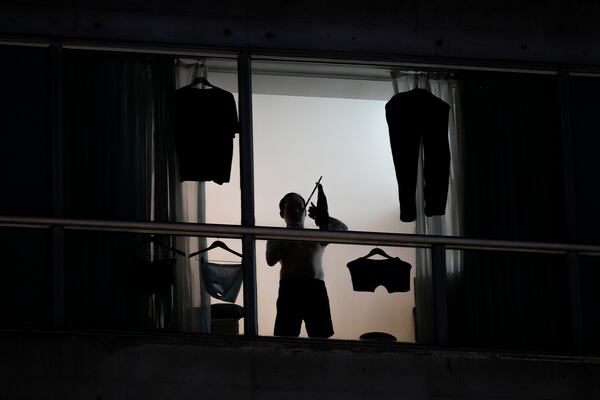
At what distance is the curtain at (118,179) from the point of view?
11469 millimetres

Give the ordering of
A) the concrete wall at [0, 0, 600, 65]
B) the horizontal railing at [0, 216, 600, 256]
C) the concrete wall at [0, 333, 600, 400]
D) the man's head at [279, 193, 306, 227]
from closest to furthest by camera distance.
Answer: the concrete wall at [0, 333, 600, 400] < the horizontal railing at [0, 216, 600, 256] < the man's head at [279, 193, 306, 227] < the concrete wall at [0, 0, 600, 65]

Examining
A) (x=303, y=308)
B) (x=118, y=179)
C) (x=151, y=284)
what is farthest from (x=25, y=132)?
(x=303, y=308)

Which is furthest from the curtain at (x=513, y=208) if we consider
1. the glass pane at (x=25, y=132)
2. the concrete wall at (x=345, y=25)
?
the glass pane at (x=25, y=132)

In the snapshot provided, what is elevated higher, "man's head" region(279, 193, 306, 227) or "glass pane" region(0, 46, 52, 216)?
"glass pane" region(0, 46, 52, 216)

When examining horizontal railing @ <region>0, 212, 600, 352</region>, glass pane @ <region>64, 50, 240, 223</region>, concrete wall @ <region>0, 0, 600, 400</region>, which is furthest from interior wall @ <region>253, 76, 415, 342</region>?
concrete wall @ <region>0, 0, 600, 400</region>

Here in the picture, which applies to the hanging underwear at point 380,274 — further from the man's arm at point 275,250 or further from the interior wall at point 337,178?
the man's arm at point 275,250

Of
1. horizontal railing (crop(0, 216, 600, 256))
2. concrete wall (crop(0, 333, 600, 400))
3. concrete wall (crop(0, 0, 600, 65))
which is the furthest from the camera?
concrete wall (crop(0, 0, 600, 65))

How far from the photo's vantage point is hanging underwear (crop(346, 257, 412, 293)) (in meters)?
11.8

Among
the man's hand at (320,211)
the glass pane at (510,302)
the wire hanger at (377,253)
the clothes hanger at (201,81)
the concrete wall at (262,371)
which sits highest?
the clothes hanger at (201,81)

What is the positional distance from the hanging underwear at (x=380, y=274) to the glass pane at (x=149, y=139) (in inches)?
36.6

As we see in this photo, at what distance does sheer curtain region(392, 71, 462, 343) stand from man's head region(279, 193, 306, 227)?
2.87 feet

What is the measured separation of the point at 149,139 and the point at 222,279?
1.14 meters

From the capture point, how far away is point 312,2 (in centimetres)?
1239

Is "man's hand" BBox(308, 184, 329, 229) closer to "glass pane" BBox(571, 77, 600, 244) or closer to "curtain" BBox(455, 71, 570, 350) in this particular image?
"curtain" BBox(455, 71, 570, 350)
